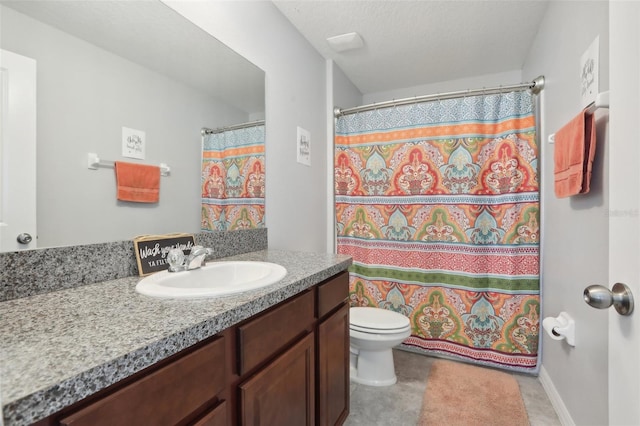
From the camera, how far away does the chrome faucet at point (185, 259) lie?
1058 mm

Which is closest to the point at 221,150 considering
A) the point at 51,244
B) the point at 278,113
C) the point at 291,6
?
the point at 278,113

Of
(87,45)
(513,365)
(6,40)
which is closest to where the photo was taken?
(6,40)

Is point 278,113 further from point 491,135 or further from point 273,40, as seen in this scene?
point 491,135

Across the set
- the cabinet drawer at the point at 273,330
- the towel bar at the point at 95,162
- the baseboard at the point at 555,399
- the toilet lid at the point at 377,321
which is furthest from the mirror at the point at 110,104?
the baseboard at the point at 555,399

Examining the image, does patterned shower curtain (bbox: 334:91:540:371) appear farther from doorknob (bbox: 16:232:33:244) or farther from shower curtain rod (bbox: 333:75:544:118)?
doorknob (bbox: 16:232:33:244)

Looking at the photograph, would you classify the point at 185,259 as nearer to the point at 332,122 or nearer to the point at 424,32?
the point at 332,122

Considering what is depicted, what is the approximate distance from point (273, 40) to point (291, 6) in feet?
0.76

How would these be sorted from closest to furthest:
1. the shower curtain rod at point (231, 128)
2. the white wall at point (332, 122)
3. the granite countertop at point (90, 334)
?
the granite countertop at point (90, 334) < the shower curtain rod at point (231, 128) < the white wall at point (332, 122)

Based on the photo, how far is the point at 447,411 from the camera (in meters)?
1.60

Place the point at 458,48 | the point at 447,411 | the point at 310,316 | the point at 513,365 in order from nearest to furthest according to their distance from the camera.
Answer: the point at 310,316 < the point at 447,411 < the point at 513,365 < the point at 458,48

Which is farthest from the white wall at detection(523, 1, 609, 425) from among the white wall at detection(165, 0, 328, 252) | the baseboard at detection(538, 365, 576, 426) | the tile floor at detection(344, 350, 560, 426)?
the white wall at detection(165, 0, 328, 252)

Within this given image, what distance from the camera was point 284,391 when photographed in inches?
37.3

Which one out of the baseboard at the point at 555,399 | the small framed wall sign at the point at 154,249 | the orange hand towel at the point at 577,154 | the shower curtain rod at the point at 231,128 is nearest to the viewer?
the small framed wall sign at the point at 154,249
